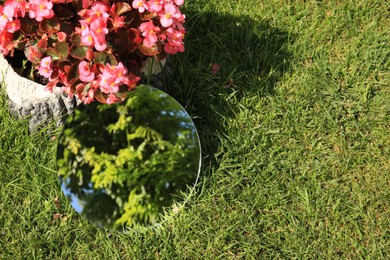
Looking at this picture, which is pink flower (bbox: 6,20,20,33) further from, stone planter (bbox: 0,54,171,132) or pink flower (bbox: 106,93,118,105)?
pink flower (bbox: 106,93,118,105)

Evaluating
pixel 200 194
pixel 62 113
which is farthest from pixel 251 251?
pixel 62 113

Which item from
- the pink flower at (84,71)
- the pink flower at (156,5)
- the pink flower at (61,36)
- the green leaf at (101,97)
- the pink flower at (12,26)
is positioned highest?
the pink flower at (156,5)

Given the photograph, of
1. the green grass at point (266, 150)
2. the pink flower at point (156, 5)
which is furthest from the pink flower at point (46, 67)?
the pink flower at point (156, 5)

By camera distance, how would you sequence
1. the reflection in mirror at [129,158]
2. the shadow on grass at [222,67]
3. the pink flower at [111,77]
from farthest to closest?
1. the shadow on grass at [222,67]
2. the reflection in mirror at [129,158]
3. the pink flower at [111,77]

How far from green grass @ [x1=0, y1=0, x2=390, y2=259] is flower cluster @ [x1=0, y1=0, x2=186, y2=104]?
47 centimetres

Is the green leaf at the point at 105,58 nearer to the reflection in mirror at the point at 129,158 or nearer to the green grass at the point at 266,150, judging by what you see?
the reflection in mirror at the point at 129,158

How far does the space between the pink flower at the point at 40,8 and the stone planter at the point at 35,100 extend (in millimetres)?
393

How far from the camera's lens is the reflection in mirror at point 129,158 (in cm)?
282

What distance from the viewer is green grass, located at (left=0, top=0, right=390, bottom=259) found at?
2779 millimetres

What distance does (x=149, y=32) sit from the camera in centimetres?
266

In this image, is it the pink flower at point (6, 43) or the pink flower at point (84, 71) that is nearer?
the pink flower at point (84, 71)

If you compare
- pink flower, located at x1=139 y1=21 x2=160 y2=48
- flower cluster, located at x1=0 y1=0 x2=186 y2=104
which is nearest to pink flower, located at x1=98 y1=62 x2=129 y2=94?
flower cluster, located at x1=0 y1=0 x2=186 y2=104

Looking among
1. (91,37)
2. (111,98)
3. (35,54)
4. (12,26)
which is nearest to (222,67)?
(111,98)

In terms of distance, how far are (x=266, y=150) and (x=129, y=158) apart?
77cm
